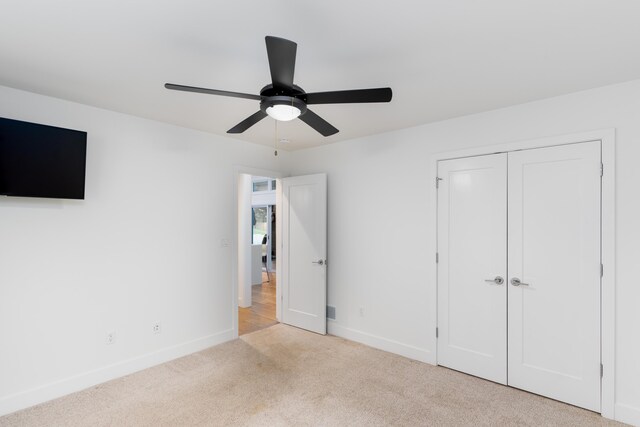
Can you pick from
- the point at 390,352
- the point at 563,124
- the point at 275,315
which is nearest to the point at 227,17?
the point at 563,124

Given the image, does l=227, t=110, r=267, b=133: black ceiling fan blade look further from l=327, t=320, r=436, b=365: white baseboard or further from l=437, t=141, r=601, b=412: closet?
l=327, t=320, r=436, b=365: white baseboard

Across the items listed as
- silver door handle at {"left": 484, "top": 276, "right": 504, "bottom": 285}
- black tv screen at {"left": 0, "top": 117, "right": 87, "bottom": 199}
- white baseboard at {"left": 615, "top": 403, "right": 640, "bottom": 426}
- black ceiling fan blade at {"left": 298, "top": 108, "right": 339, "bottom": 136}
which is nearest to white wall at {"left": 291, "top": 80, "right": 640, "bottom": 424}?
white baseboard at {"left": 615, "top": 403, "right": 640, "bottom": 426}

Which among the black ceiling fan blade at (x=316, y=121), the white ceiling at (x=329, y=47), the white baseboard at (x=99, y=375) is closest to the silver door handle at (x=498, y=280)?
the white ceiling at (x=329, y=47)

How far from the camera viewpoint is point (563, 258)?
2.74 m

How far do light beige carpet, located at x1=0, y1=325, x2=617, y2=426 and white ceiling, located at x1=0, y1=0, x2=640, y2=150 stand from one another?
2.54 meters

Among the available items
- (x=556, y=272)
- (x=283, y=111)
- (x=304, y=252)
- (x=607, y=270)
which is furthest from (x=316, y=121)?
(x=304, y=252)

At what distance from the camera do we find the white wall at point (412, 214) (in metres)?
2.47

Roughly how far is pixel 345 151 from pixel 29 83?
10.2 feet

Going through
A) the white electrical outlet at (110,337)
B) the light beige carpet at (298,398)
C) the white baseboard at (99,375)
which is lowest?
the light beige carpet at (298,398)

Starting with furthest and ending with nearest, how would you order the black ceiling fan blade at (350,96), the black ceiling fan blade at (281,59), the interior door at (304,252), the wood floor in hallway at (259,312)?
the wood floor in hallway at (259,312)
the interior door at (304,252)
the black ceiling fan blade at (350,96)
the black ceiling fan blade at (281,59)

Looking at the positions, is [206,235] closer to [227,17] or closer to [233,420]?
[233,420]

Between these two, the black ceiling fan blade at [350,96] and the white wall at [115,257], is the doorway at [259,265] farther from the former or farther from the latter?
the black ceiling fan blade at [350,96]

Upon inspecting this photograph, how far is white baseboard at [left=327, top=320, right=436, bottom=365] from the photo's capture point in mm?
3488

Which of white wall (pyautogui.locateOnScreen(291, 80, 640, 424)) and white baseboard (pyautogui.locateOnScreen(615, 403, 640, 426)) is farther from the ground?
white wall (pyautogui.locateOnScreen(291, 80, 640, 424))
